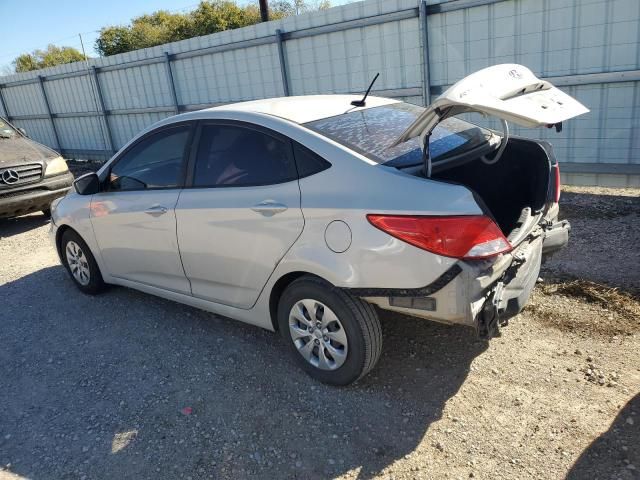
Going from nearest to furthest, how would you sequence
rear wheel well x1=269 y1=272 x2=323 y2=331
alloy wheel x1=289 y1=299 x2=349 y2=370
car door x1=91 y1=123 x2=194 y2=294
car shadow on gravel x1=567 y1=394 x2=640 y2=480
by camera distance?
car shadow on gravel x1=567 y1=394 x2=640 y2=480, alloy wheel x1=289 y1=299 x2=349 y2=370, rear wheel well x1=269 y1=272 x2=323 y2=331, car door x1=91 y1=123 x2=194 y2=294

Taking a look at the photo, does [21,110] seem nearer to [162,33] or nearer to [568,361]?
[568,361]

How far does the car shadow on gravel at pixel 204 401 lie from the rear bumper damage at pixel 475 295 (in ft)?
2.06

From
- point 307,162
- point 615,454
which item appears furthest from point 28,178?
point 615,454

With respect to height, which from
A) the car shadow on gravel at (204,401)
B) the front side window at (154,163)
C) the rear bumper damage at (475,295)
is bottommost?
the car shadow on gravel at (204,401)

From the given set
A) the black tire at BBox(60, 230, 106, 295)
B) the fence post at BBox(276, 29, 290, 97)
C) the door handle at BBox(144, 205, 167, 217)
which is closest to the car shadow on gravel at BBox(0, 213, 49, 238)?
the black tire at BBox(60, 230, 106, 295)

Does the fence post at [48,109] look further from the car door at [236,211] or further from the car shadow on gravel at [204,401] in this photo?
the car door at [236,211]

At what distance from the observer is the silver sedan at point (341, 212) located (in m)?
2.55

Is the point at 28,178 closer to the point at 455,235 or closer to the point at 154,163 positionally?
the point at 154,163

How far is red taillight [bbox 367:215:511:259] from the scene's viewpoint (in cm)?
250

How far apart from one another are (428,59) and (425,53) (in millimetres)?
94

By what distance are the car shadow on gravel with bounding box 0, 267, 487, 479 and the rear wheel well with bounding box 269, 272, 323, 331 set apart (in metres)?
0.37

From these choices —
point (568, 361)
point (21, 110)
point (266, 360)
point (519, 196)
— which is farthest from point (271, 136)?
point (21, 110)

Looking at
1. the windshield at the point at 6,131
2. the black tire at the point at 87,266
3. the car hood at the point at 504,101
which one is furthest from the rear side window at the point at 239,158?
the windshield at the point at 6,131

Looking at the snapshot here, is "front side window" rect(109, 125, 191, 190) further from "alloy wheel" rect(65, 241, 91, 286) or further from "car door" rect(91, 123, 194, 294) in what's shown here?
"alloy wheel" rect(65, 241, 91, 286)
